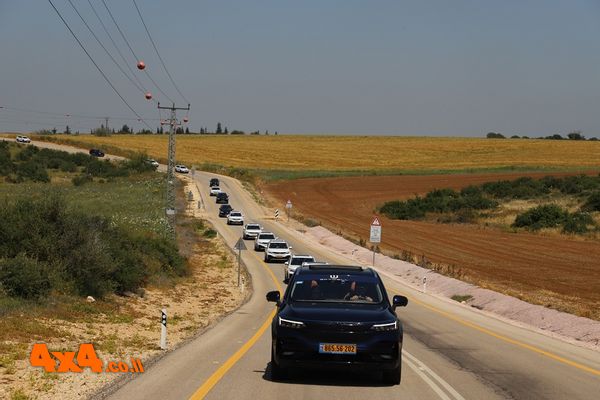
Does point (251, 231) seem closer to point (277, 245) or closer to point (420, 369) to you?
point (277, 245)

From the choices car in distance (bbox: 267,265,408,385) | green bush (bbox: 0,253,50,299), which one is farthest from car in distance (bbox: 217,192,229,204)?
car in distance (bbox: 267,265,408,385)

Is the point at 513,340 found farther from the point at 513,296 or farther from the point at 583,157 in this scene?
the point at 583,157

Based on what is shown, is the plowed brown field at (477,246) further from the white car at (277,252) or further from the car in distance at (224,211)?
the white car at (277,252)

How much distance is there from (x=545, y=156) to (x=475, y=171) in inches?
895

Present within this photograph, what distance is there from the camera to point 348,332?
10953mm

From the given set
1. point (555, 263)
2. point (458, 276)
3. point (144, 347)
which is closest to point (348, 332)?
point (144, 347)

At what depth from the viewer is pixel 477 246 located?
2156 inches

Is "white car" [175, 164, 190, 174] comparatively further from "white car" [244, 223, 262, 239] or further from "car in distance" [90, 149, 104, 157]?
"white car" [244, 223, 262, 239]

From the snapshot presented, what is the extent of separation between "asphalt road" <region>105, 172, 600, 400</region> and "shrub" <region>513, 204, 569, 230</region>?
44763mm

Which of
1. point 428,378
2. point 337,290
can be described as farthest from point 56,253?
point 428,378

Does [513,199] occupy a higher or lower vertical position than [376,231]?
lower

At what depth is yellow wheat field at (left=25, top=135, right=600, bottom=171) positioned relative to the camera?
13462 cm

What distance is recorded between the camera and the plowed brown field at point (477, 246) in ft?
113

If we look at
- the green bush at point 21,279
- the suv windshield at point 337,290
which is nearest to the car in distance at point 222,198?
the green bush at point 21,279
